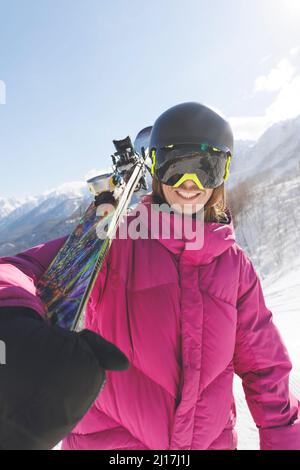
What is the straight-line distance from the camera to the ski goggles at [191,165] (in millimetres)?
1838

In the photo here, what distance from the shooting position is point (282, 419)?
61.4 inches

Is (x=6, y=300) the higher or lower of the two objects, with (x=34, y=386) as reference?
higher

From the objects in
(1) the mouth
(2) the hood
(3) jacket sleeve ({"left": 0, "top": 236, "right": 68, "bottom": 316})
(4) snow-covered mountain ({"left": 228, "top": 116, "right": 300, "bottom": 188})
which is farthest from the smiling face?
(4) snow-covered mountain ({"left": 228, "top": 116, "right": 300, "bottom": 188})

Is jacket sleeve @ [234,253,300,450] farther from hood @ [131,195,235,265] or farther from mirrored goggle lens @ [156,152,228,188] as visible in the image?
mirrored goggle lens @ [156,152,228,188]

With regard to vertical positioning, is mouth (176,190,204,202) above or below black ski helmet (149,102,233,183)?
below

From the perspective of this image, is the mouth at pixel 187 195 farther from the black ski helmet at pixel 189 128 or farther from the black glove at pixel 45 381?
the black glove at pixel 45 381

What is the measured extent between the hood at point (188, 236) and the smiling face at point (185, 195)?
10 cm

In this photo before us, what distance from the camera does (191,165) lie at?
6.09 ft

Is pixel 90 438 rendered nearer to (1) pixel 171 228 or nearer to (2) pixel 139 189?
(1) pixel 171 228

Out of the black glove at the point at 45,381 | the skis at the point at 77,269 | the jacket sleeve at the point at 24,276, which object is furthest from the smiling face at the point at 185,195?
the black glove at the point at 45,381

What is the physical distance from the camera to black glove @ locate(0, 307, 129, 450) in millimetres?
716

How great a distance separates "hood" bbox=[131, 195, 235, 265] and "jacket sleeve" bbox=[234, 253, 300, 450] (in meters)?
0.19

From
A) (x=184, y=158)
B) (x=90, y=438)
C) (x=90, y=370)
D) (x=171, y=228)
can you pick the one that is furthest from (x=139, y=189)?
(x=90, y=370)
